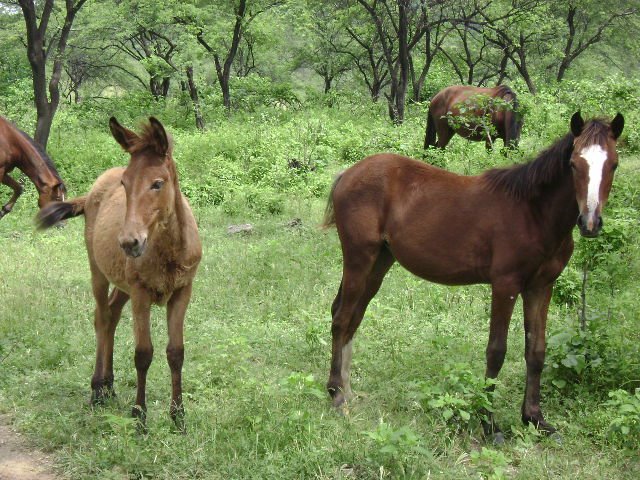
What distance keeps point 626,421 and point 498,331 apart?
93cm

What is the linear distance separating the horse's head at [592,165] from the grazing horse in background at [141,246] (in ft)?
8.08

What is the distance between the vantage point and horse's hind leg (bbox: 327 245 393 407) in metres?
5.00

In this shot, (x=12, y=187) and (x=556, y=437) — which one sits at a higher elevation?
(x=12, y=187)

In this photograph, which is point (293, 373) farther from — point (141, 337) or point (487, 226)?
point (487, 226)

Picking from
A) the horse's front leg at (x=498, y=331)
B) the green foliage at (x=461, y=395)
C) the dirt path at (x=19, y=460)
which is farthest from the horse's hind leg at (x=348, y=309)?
the dirt path at (x=19, y=460)

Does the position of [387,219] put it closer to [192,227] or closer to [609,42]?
[192,227]

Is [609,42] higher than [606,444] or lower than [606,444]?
higher

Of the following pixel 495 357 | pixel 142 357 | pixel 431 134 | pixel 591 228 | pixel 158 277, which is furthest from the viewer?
pixel 431 134

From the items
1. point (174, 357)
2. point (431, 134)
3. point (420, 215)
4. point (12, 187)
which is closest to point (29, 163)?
point (12, 187)

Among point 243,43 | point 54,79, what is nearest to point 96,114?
point 54,79

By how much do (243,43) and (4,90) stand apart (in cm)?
1047

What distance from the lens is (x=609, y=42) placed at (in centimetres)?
2586

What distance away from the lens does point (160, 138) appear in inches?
159

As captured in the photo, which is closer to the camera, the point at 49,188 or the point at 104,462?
the point at 104,462
